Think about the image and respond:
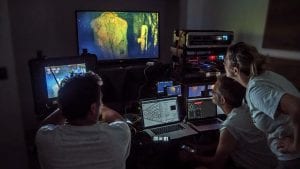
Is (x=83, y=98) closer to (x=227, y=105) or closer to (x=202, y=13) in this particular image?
(x=227, y=105)

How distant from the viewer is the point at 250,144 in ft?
4.93

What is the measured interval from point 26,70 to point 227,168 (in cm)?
258

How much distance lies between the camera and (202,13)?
3428mm

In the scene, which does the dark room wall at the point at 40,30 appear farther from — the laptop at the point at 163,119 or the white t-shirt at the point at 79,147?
the white t-shirt at the point at 79,147

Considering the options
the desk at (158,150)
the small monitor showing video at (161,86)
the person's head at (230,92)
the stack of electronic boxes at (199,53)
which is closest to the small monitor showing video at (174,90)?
the small monitor showing video at (161,86)

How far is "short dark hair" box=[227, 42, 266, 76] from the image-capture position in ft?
4.47

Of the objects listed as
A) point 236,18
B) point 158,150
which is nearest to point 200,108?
point 158,150

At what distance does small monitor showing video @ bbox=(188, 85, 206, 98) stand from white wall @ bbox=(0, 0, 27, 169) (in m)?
1.56

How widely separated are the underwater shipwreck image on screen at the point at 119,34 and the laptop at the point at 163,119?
62.8 inches

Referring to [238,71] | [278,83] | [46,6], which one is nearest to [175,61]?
[238,71]

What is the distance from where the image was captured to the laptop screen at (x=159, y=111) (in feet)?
6.62

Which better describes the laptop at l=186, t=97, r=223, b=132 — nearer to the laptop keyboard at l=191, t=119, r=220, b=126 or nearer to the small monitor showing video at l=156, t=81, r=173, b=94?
the laptop keyboard at l=191, t=119, r=220, b=126

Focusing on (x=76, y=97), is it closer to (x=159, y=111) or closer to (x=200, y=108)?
(x=159, y=111)

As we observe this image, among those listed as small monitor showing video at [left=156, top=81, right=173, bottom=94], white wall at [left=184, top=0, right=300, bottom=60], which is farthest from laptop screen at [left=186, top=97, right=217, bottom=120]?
white wall at [left=184, top=0, right=300, bottom=60]
